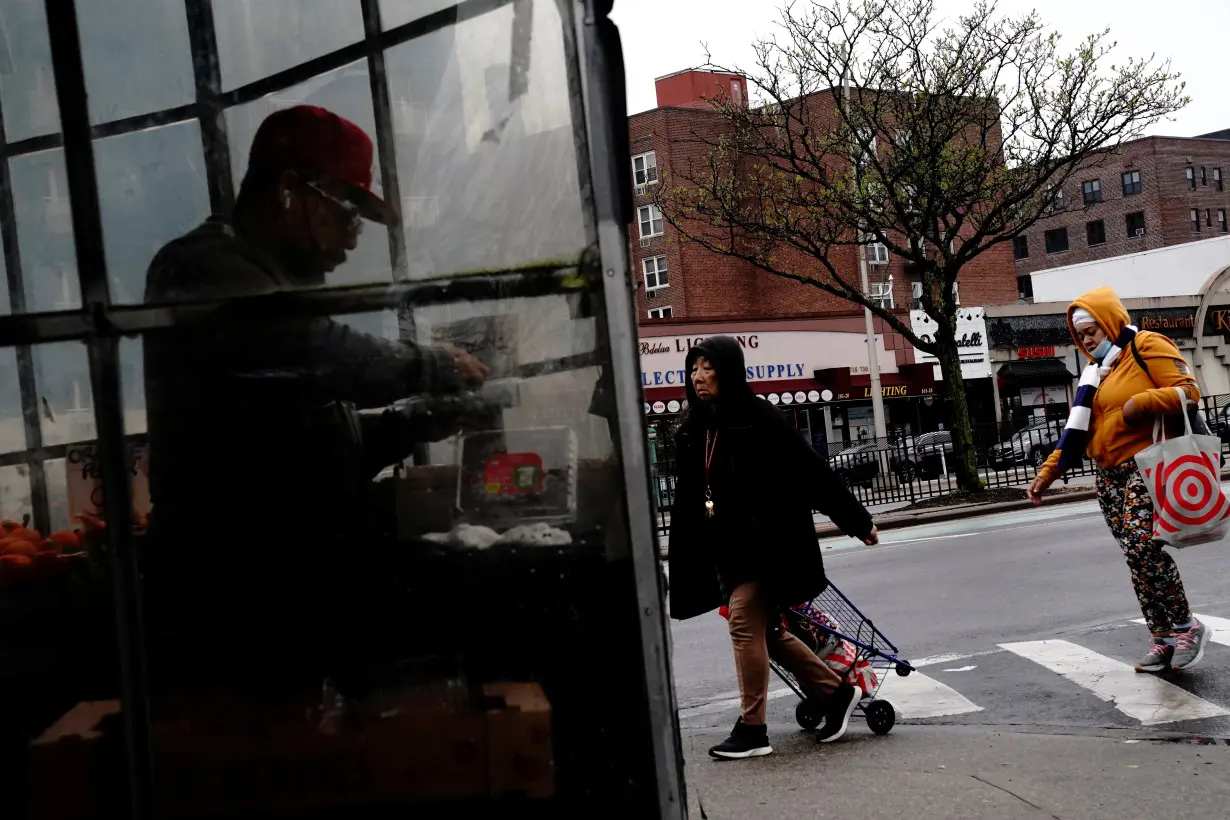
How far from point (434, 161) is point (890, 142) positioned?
73.8 feet

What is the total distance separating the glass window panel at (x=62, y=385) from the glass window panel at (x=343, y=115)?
0.41 m

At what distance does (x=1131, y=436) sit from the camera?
252 inches

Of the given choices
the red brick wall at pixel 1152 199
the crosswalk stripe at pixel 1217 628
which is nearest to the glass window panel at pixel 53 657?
the crosswalk stripe at pixel 1217 628

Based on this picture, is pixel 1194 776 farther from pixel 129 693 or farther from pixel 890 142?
pixel 890 142

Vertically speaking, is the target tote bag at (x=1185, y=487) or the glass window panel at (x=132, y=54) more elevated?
the glass window panel at (x=132, y=54)

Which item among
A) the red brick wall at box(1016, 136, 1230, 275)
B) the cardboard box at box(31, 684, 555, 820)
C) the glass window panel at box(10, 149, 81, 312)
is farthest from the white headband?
the red brick wall at box(1016, 136, 1230, 275)

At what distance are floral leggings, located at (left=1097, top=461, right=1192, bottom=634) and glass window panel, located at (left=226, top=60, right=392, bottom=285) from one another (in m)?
5.04

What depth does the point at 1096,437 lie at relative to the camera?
6.59 m

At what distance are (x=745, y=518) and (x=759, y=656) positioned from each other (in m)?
0.60

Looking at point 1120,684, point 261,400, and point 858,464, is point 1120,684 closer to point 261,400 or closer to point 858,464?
point 261,400

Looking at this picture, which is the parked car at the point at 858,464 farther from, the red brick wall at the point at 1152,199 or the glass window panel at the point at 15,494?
the red brick wall at the point at 1152,199

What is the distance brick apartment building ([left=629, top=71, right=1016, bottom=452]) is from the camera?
38469mm

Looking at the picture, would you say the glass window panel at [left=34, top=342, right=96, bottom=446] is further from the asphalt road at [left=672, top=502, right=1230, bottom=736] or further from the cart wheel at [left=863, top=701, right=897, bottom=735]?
the asphalt road at [left=672, top=502, right=1230, bottom=736]

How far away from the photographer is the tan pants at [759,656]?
18.3 ft
